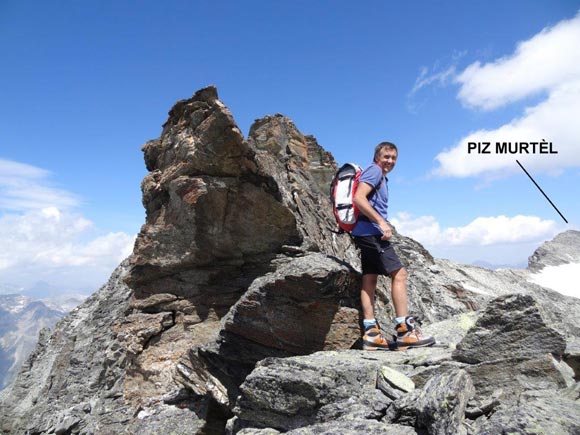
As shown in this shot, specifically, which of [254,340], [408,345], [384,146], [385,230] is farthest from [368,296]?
[384,146]

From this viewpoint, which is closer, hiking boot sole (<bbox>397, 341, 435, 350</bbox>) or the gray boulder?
the gray boulder

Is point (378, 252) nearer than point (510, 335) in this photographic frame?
No

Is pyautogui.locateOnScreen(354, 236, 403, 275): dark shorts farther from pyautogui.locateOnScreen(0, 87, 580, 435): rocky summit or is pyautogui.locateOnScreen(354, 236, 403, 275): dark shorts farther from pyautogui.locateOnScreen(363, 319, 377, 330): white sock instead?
pyautogui.locateOnScreen(363, 319, 377, 330): white sock

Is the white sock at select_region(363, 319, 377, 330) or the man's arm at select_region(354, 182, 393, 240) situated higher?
the man's arm at select_region(354, 182, 393, 240)

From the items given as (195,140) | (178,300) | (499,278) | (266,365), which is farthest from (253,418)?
(499,278)

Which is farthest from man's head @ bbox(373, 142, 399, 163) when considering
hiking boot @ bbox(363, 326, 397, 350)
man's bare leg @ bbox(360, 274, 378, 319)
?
hiking boot @ bbox(363, 326, 397, 350)

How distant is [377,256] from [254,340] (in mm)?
5402

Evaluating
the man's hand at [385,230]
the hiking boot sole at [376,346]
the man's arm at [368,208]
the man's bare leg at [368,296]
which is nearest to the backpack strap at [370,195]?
the man's arm at [368,208]

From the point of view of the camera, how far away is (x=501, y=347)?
9.34 m

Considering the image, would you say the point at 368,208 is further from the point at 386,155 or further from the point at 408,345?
the point at 408,345

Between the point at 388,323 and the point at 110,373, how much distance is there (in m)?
15.8

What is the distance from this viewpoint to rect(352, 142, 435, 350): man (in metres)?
11.6

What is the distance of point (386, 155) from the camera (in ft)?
40.9

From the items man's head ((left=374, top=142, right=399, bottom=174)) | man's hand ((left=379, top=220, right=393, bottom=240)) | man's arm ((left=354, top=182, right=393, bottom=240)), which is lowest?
man's hand ((left=379, top=220, right=393, bottom=240))
